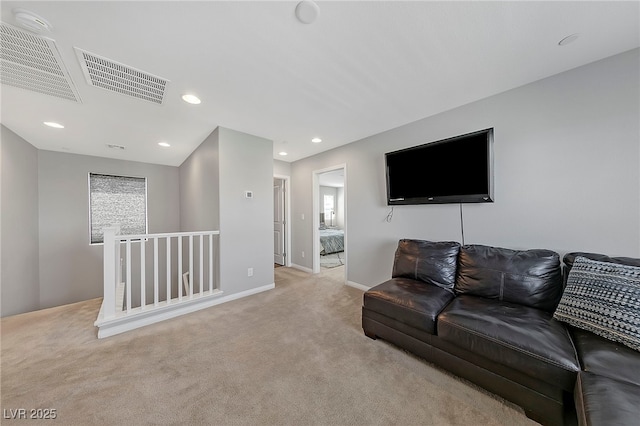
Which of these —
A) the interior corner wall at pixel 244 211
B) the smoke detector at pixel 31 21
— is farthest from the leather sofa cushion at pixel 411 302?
the smoke detector at pixel 31 21

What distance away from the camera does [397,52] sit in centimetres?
166

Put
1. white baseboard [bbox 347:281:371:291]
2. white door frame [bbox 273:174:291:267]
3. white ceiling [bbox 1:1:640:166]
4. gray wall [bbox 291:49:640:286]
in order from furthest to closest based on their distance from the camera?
white door frame [bbox 273:174:291:267] → white baseboard [bbox 347:281:371:291] → gray wall [bbox 291:49:640:286] → white ceiling [bbox 1:1:640:166]

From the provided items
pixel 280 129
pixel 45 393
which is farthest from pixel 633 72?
pixel 45 393

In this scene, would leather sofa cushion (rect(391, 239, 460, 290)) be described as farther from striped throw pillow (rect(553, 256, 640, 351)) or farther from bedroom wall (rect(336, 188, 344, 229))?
bedroom wall (rect(336, 188, 344, 229))

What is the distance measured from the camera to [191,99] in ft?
7.40

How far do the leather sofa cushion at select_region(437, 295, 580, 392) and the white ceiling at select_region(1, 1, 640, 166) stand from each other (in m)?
1.95

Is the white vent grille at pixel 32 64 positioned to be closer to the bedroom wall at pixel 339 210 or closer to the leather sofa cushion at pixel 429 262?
the leather sofa cushion at pixel 429 262

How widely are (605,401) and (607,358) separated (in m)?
0.36

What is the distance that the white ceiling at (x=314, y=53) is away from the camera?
4.29 ft

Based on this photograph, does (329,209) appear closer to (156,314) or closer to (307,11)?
(156,314)

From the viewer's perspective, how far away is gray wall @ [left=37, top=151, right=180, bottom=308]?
11.9 ft

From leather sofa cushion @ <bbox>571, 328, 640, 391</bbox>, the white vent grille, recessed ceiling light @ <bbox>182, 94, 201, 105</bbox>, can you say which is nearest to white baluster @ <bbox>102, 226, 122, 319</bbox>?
the white vent grille

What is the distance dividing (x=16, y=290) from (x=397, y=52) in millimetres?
5235

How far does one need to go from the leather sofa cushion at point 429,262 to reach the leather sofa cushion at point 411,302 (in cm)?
11
